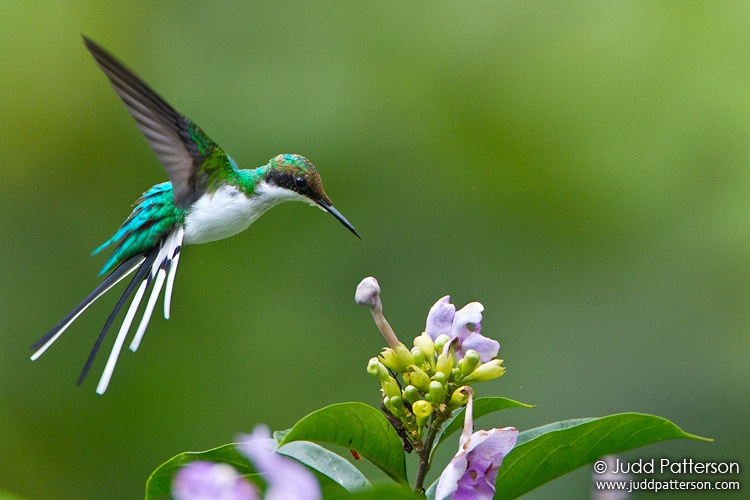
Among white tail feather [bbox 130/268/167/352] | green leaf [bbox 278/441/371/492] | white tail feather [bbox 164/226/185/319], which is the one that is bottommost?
green leaf [bbox 278/441/371/492]

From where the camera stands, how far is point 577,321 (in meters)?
4.52

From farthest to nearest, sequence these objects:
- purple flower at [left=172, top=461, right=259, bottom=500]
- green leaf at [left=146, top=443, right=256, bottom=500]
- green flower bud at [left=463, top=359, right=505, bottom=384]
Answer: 1. green flower bud at [left=463, top=359, right=505, bottom=384]
2. green leaf at [left=146, top=443, right=256, bottom=500]
3. purple flower at [left=172, top=461, right=259, bottom=500]

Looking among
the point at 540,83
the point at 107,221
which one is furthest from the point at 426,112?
the point at 107,221

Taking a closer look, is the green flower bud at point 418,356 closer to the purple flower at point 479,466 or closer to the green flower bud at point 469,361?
the green flower bud at point 469,361

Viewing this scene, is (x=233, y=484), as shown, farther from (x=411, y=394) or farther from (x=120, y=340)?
(x=120, y=340)

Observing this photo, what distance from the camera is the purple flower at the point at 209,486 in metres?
0.67

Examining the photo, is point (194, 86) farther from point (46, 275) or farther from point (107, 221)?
point (46, 275)

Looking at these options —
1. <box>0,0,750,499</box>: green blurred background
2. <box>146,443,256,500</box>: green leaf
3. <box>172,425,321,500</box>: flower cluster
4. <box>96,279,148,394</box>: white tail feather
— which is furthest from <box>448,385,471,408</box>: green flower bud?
<box>0,0,750,499</box>: green blurred background

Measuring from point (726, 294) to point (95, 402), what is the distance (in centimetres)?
314

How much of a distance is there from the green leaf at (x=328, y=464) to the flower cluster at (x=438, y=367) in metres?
0.11

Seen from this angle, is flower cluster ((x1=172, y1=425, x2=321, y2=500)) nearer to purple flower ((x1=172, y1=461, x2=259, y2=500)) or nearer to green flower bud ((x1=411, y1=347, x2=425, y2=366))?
purple flower ((x1=172, y1=461, x2=259, y2=500))

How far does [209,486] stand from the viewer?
673 millimetres

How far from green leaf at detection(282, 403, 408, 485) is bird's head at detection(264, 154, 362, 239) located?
0.91 meters

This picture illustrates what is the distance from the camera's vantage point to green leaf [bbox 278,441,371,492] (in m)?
1.42
